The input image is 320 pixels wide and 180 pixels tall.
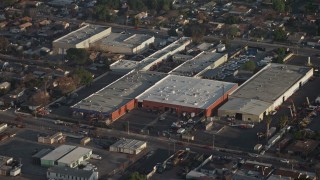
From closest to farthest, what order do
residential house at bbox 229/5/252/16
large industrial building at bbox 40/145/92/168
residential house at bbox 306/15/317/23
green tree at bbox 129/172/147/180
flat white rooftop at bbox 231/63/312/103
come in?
green tree at bbox 129/172/147/180, large industrial building at bbox 40/145/92/168, flat white rooftop at bbox 231/63/312/103, residential house at bbox 306/15/317/23, residential house at bbox 229/5/252/16

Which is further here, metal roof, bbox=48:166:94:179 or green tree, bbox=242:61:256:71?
green tree, bbox=242:61:256:71

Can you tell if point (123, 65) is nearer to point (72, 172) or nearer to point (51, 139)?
point (51, 139)

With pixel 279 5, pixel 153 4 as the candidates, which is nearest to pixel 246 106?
pixel 279 5

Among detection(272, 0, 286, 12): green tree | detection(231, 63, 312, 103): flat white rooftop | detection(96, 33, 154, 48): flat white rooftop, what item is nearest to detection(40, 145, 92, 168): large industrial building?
detection(231, 63, 312, 103): flat white rooftop

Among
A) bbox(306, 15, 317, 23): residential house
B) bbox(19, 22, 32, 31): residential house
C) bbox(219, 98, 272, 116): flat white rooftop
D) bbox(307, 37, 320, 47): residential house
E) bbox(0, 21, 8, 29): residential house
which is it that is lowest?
bbox(0, 21, 8, 29): residential house

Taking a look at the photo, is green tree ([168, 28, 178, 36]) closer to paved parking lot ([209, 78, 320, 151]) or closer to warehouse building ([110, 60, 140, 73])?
warehouse building ([110, 60, 140, 73])
